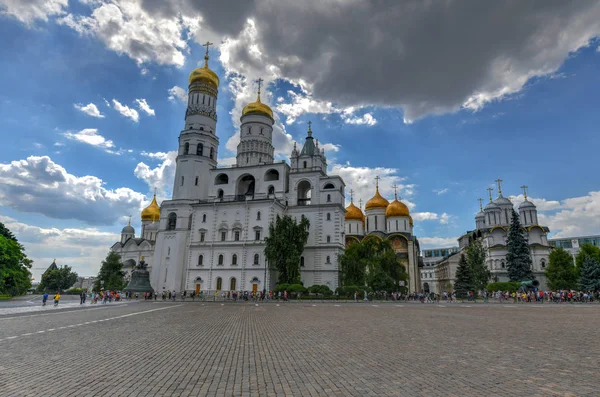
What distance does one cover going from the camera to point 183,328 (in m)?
14.2

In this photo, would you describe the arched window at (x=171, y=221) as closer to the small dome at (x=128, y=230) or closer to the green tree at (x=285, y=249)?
the green tree at (x=285, y=249)

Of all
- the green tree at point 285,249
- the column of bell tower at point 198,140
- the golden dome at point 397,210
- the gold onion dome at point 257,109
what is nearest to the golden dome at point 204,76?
the column of bell tower at point 198,140

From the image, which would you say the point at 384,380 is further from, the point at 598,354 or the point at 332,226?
the point at 332,226

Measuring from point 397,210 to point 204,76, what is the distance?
42.7 m

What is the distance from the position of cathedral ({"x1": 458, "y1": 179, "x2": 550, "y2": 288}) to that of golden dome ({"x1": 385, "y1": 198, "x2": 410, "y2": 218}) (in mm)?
14712

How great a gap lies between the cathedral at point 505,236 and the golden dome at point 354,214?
74.6 feet

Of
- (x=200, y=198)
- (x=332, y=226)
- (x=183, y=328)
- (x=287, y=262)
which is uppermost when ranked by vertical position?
(x=200, y=198)

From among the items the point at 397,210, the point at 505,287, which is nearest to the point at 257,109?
the point at 397,210

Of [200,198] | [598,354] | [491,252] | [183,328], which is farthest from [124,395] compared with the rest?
[491,252]

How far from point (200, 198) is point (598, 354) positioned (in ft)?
172

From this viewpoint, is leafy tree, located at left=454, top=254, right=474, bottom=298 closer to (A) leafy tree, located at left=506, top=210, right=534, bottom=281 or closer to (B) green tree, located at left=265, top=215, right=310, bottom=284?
(A) leafy tree, located at left=506, top=210, right=534, bottom=281

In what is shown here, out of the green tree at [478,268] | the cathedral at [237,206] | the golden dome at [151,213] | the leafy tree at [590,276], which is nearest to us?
the leafy tree at [590,276]

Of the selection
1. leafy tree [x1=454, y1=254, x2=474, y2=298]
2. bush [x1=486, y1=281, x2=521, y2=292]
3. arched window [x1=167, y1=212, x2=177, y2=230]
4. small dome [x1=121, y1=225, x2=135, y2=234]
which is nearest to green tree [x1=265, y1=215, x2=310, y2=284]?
arched window [x1=167, y1=212, x2=177, y2=230]

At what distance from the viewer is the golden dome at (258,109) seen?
59.7 m
